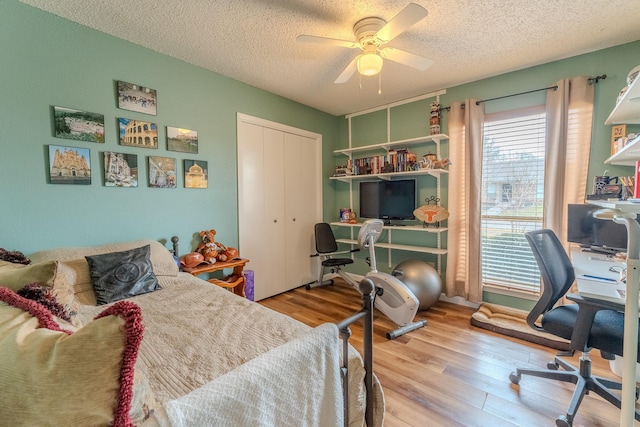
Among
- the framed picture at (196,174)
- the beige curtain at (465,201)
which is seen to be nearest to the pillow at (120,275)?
the framed picture at (196,174)

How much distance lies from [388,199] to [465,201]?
90 cm

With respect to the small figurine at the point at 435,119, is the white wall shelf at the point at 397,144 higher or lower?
lower

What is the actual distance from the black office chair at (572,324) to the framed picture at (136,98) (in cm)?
307

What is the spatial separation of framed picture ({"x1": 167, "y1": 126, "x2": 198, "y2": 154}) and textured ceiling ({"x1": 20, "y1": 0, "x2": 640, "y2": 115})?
67 centimetres

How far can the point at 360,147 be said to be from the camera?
3.75 meters

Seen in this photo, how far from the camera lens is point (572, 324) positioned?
1531mm

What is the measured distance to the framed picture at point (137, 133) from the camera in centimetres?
220

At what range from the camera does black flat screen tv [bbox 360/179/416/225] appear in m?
3.36

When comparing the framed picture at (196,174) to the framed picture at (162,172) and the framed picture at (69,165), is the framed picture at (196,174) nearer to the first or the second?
the framed picture at (162,172)

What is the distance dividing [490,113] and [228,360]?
3295 mm

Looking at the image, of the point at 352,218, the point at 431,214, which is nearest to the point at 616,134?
the point at 431,214

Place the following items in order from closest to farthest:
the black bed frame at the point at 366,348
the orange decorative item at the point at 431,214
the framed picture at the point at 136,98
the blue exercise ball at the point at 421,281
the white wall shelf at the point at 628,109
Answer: the black bed frame at the point at 366,348, the white wall shelf at the point at 628,109, the framed picture at the point at 136,98, the blue exercise ball at the point at 421,281, the orange decorative item at the point at 431,214

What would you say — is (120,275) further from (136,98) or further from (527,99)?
(527,99)

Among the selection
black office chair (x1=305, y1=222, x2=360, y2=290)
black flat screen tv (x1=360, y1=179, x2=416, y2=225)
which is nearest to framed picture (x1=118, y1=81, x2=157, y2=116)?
black office chair (x1=305, y1=222, x2=360, y2=290)
